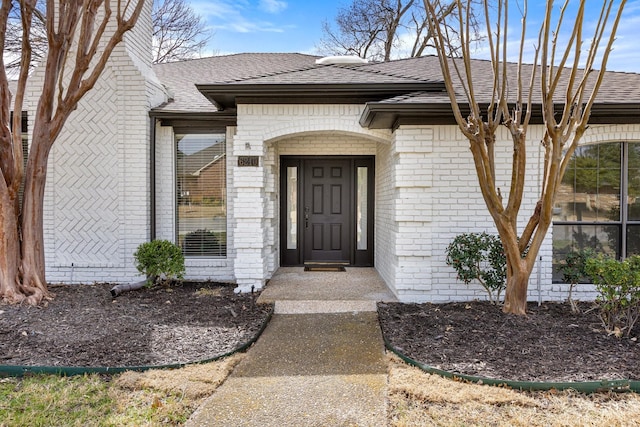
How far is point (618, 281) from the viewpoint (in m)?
4.28

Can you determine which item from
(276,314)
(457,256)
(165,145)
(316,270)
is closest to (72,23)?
(165,145)

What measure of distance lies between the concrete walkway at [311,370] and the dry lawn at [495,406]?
18 cm

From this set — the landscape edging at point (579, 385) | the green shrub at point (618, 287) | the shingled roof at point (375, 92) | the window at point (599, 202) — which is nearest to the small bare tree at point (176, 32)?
the shingled roof at point (375, 92)

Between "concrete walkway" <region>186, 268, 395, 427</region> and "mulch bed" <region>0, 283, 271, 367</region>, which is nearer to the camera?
"concrete walkway" <region>186, 268, 395, 427</region>

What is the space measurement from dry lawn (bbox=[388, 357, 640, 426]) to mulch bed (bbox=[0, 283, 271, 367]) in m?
1.82

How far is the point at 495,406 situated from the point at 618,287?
255 cm

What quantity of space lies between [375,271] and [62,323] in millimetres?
4933

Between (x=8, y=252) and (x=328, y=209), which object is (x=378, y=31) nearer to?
(x=328, y=209)

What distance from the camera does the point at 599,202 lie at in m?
5.92

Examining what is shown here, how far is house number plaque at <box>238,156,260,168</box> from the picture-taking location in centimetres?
620

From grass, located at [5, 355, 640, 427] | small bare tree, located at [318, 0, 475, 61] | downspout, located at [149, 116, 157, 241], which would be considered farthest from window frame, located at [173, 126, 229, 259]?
small bare tree, located at [318, 0, 475, 61]

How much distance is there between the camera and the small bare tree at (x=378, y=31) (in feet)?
52.2

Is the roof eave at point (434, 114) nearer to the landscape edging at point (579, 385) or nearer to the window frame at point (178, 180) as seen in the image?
the window frame at point (178, 180)

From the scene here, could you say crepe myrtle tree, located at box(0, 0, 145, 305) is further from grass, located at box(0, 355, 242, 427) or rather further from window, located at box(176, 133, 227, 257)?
grass, located at box(0, 355, 242, 427)
